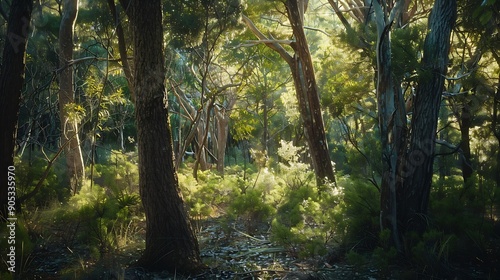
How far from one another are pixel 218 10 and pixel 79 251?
7.14 meters

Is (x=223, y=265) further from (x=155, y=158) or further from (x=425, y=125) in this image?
(x=425, y=125)

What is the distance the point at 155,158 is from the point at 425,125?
4123 mm

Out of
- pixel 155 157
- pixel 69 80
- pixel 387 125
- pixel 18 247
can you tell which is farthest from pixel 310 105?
pixel 18 247

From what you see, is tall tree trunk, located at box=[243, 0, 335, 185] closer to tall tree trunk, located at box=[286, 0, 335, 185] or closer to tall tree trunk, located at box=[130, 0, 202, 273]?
tall tree trunk, located at box=[286, 0, 335, 185]

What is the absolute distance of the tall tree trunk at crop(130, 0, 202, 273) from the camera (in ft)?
18.5

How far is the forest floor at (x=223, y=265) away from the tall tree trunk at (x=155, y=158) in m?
0.27

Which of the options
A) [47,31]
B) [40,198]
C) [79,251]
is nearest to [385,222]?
[79,251]

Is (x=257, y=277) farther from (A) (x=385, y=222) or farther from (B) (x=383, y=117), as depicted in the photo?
(B) (x=383, y=117)

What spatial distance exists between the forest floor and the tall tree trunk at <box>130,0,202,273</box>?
10.5 inches

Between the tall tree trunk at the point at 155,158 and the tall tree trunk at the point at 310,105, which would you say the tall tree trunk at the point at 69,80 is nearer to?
the tall tree trunk at the point at 310,105

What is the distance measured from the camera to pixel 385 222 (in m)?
6.60

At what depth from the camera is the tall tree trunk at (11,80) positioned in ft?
20.4

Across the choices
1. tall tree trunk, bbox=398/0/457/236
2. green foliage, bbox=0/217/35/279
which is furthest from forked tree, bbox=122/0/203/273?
tall tree trunk, bbox=398/0/457/236

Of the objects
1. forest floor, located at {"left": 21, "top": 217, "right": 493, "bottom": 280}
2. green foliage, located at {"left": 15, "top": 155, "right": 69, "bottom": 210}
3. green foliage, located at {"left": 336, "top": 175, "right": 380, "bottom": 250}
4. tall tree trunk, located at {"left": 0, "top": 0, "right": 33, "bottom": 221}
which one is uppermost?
tall tree trunk, located at {"left": 0, "top": 0, "right": 33, "bottom": 221}
